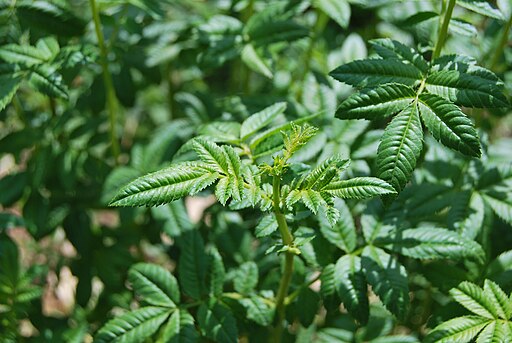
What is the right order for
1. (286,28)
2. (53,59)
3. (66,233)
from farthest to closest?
1. (66,233)
2. (286,28)
3. (53,59)

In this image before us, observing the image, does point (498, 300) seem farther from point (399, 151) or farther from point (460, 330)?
point (399, 151)

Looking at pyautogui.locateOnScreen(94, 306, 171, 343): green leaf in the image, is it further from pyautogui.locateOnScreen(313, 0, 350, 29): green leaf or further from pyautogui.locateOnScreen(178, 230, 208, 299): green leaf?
pyautogui.locateOnScreen(313, 0, 350, 29): green leaf

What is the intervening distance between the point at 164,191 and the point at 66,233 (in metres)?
1.00

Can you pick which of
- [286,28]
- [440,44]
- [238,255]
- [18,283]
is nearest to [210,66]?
[286,28]

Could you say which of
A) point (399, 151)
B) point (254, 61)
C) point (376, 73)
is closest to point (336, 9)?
point (254, 61)

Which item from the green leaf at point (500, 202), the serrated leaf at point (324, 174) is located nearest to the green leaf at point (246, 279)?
the serrated leaf at point (324, 174)

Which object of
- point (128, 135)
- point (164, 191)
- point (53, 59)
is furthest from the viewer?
point (128, 135)

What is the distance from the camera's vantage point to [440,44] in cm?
148

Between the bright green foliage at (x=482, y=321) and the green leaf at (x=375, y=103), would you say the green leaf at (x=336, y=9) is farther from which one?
the bright green foliage at (x=482, y=321)

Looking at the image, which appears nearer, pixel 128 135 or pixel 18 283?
pixel 18 283

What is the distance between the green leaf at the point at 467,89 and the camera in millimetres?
1287

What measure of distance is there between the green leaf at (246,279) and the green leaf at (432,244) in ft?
1.12

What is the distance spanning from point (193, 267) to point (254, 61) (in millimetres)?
635

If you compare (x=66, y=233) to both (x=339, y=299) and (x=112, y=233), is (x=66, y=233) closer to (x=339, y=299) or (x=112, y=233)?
(x=112, y=233)
